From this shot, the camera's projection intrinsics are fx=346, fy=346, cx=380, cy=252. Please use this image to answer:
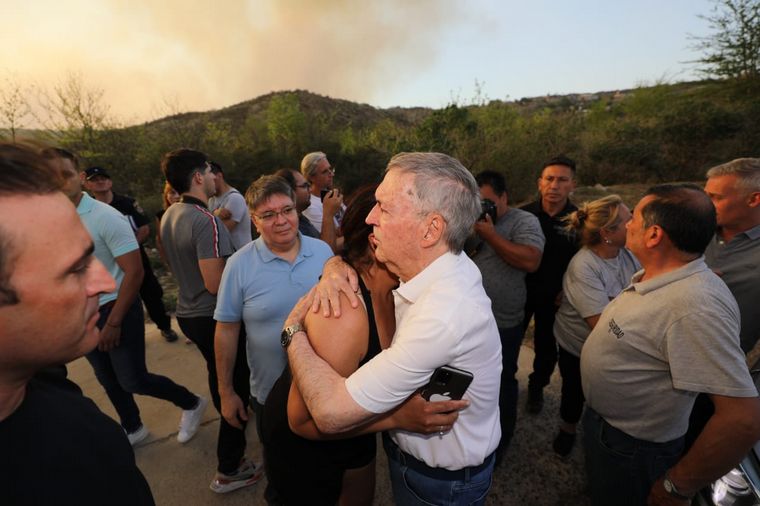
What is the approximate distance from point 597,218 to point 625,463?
5.00ft

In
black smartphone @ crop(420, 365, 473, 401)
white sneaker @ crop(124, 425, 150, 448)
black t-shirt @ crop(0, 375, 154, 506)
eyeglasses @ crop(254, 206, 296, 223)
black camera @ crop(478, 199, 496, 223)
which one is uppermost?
eyeglasses @ crop(254, 206, 296, 223)

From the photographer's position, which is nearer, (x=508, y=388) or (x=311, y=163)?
(x=508, y=388)

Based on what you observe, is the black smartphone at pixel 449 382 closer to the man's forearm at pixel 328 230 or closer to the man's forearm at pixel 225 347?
the man's forearm at pixel 225 347

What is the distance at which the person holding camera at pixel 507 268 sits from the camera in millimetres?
2727

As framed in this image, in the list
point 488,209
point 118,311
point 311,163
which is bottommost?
point 118,311

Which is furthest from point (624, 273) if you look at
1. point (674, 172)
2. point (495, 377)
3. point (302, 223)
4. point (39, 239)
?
point (674, 172)

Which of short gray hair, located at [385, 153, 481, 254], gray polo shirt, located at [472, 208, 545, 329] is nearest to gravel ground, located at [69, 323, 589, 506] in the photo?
gray polo shirt, located at [472, 208, 545, 329]

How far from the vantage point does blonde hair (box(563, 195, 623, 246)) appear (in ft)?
7.95

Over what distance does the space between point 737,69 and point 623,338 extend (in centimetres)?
2309

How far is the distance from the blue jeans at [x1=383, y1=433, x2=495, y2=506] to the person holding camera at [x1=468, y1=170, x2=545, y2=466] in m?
1.42

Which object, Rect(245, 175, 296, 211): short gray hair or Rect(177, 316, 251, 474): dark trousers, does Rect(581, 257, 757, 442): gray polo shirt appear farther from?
Answer: Rect(177, 316, 251, 474): dark trousers

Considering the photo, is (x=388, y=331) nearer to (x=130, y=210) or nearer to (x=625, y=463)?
(x=625, y=463)

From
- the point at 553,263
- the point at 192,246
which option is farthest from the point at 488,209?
the point at 192,246

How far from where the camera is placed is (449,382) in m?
1.15
